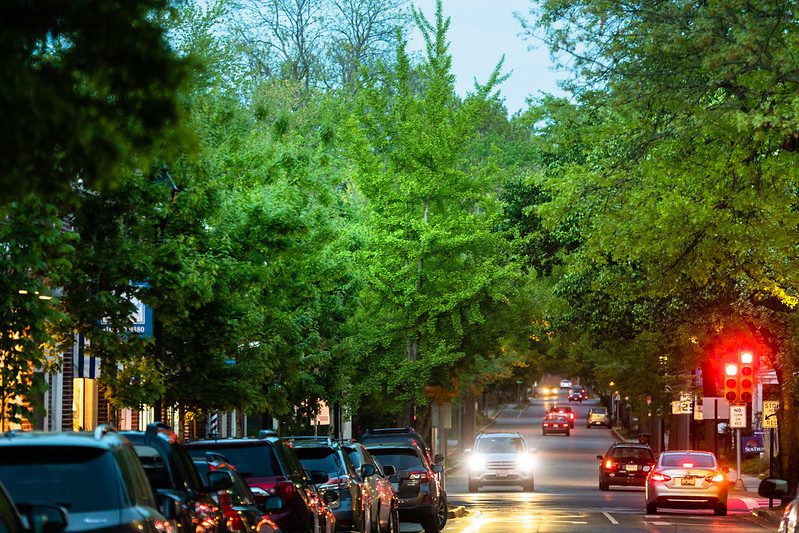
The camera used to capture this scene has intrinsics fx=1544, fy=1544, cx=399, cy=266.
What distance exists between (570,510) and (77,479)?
28.6 metres

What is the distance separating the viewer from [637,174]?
25.4m

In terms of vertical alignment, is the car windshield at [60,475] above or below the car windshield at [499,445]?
above

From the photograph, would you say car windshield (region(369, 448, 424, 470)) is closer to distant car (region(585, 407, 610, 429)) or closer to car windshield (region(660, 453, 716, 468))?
car windshield (region(660, 453, 716, 468))

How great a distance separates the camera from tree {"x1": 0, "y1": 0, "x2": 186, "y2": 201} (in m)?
7.17

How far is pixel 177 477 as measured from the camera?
13.3 m

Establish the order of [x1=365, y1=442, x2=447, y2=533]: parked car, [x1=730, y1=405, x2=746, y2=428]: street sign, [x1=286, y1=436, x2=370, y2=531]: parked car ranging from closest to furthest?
1. [x1=286, y1=436, x2=370, y2=531]: parked car
2. [x1=365, y1=442, x2=447, y2=533]: parked car
3. [x1=730, y1=405, x2=746, y2=428]: street sign

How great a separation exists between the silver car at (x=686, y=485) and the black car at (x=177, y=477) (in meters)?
24.5

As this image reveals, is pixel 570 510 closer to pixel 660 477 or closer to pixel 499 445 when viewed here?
pixel 660 477

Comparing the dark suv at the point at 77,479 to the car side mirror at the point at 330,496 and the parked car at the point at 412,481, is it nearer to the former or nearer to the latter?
the car side mirror at the point at 330,496

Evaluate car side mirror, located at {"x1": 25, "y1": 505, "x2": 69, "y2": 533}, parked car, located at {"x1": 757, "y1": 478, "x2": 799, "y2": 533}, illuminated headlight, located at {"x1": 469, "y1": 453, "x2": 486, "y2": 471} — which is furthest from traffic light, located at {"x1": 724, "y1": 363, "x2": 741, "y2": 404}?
car side mirror, located at {"x1": 25, "y1": 505, "x2": 69, "y2": 533}

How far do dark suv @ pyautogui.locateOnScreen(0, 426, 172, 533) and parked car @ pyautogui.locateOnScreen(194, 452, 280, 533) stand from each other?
4.03 m

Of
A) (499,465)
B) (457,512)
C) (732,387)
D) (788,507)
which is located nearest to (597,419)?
(499,465)

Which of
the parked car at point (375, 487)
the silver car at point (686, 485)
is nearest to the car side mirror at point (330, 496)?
the parked car at point (375, 487)

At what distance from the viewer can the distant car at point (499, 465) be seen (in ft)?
162
